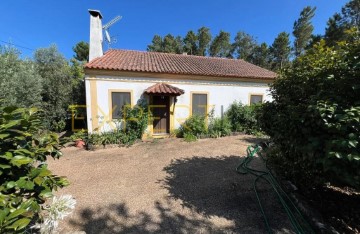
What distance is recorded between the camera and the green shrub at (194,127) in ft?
32.0

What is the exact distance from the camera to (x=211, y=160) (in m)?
6.27

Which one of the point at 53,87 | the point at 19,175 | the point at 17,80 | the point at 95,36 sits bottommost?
the point at 19,175

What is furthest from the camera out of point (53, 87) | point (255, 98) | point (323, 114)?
point (255, 98)

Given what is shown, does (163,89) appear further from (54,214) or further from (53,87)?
(54,214)

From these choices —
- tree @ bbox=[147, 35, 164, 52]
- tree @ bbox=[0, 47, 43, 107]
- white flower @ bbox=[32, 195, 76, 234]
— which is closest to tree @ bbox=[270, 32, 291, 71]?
tree @ bbox=[147, 35, 164, 52]

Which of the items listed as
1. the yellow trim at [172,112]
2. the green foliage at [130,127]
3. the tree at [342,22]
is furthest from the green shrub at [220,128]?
the tree at [342,22]

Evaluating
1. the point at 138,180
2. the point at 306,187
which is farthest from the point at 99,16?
the point at 306,187

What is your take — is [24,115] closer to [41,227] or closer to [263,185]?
Result: [41,227]

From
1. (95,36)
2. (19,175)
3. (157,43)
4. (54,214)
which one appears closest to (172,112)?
(95,36)

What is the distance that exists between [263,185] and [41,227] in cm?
441

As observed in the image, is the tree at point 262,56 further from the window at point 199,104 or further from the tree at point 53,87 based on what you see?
the tree at point 53,87

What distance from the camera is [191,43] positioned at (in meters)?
31.9

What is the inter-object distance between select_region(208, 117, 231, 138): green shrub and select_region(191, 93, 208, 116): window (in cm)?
91

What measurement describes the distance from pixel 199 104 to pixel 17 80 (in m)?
9.23
